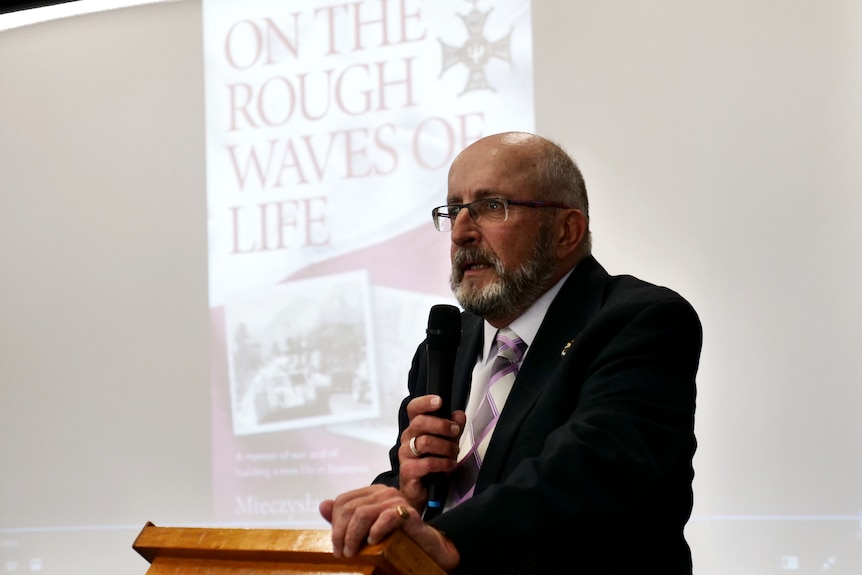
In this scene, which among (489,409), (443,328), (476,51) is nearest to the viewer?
(443,328)

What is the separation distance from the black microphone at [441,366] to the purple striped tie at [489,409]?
109 mm

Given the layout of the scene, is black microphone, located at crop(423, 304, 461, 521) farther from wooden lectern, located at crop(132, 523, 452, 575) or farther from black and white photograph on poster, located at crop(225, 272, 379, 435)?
black and white photograph on poster, located at crop(225, 272, 379, 435)

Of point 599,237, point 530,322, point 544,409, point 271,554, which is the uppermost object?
point 599,237

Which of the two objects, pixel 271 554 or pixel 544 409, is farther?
pixel 544 409

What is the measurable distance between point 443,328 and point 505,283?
0.27 metres

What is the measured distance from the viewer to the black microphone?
168 cm

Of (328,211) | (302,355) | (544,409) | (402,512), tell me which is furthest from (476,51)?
(402,512)

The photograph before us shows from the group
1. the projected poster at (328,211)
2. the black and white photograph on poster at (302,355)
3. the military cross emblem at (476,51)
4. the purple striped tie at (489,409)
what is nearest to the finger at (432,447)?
the purple striped tie at (489,409)

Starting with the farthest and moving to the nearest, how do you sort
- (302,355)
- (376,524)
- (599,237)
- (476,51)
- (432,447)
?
1. (302,355)
2. (476,51)
3. (599,237)
4. (432,447)
5. (376,524)

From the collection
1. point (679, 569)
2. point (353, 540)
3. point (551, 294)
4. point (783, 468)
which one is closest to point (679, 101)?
point (783, 468)

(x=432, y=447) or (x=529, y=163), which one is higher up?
(x=529, y=163)

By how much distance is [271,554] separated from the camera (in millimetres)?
1185

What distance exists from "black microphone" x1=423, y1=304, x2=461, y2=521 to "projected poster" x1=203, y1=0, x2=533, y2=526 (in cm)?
189

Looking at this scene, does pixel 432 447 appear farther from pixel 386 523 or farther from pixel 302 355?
pixel 302 355
